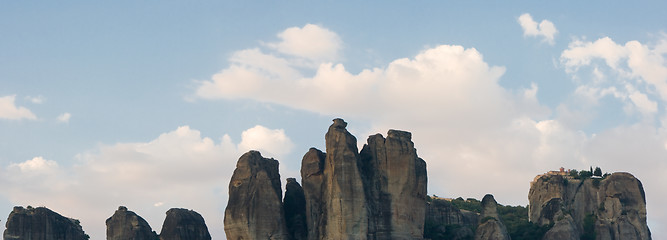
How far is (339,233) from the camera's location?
134750mm

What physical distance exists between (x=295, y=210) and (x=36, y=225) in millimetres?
47846

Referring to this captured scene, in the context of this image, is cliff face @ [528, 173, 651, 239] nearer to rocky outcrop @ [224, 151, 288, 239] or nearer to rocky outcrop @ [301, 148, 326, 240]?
rocky outcrop @ [301, 148, 326, 240]

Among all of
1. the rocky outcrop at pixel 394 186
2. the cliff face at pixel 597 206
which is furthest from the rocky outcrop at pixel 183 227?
the cliff face at pixel 597 206

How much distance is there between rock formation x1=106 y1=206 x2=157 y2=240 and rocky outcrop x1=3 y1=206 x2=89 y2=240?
36.6 ft

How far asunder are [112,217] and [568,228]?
2725 inches

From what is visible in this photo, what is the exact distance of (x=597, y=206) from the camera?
16538cm

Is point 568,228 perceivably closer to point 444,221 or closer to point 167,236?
point 444,221

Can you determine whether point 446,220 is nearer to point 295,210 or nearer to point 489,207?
point 489,207

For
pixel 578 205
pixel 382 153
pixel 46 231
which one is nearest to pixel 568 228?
pixel 578 205

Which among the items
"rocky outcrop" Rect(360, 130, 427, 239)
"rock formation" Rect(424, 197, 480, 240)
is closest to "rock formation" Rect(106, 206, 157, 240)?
"rocky outcrop" Rect(360, 130, 427, 239)

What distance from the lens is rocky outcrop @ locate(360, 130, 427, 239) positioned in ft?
459

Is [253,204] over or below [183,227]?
over

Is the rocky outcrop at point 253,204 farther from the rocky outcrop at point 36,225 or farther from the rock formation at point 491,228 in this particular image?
the rocky outcrop at point 36,225

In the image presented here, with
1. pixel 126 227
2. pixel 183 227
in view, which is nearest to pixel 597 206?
pixel 183 227
